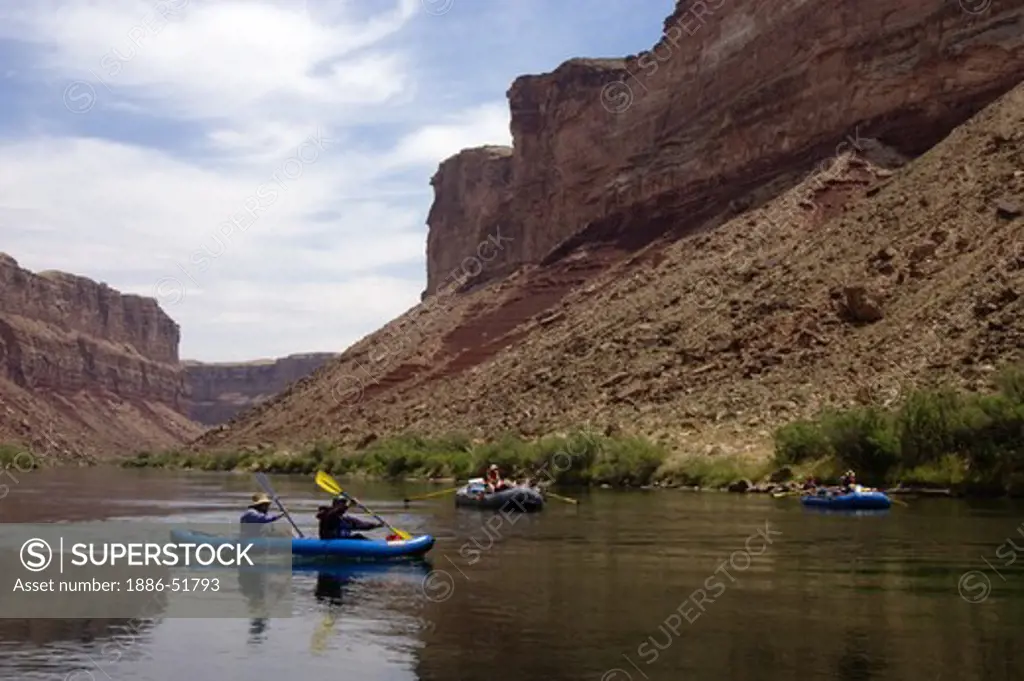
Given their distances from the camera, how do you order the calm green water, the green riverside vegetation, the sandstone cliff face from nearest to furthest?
1. the calm green water
2. the green riverside vegetation
3. the sandstone cliff face

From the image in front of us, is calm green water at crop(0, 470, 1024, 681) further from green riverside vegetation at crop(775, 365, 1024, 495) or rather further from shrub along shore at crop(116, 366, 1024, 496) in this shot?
shrub along shore at crop(116, 366, 1024, 496)

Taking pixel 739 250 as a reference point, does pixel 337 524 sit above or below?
below

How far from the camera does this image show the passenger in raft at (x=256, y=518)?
24.4 meters

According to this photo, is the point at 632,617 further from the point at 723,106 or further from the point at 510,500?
the point at 723,106

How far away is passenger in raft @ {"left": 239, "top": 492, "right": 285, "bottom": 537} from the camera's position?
24.4m

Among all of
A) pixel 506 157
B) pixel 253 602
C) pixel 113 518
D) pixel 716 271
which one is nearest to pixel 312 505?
pixel 113 518

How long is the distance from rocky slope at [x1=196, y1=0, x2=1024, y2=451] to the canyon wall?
17 centimetres

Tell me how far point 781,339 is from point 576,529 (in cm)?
2558

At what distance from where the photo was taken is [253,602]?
20250 millimetres

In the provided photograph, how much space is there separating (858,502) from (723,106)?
167 ft

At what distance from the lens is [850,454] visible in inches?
1610

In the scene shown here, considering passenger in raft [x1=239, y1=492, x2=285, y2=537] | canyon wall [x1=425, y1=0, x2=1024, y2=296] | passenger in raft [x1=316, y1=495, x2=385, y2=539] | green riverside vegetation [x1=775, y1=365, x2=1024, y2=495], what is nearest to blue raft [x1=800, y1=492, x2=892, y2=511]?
green riverside vegetation [x1=775, y1=365, x2=1024, y2=495]

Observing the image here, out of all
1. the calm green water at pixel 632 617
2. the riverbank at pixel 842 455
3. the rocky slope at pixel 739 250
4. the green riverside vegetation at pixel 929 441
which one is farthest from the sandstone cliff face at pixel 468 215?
the calm green water at pixel 632 617

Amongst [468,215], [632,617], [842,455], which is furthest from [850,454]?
[468,215]
